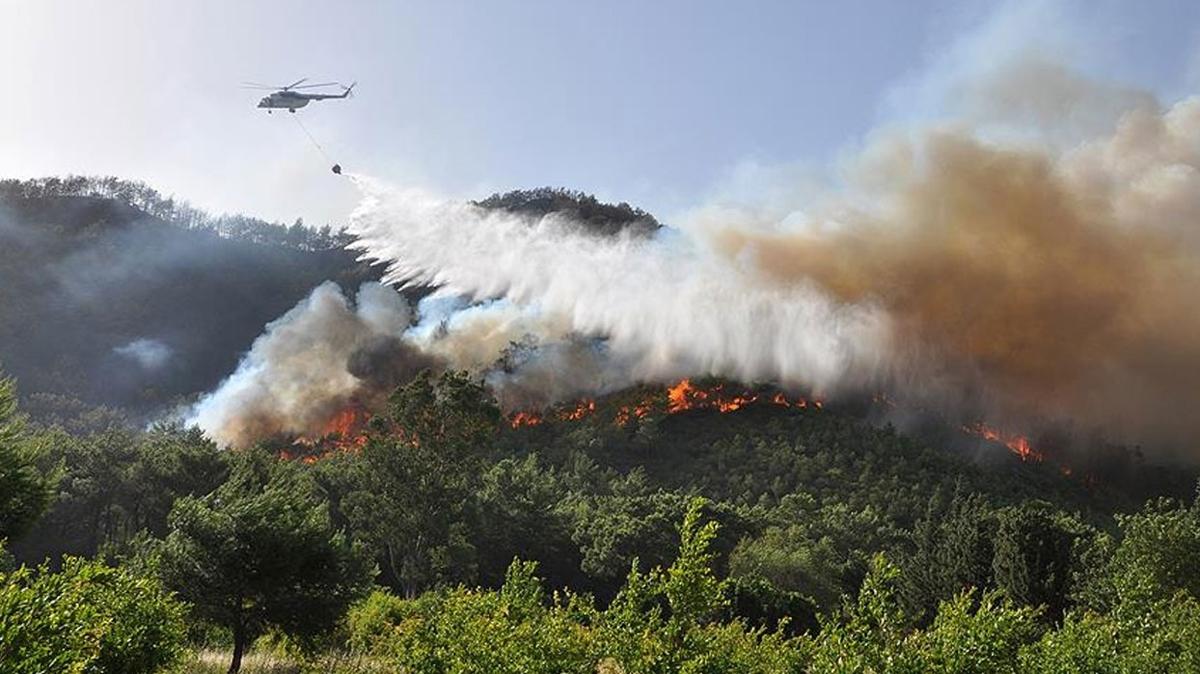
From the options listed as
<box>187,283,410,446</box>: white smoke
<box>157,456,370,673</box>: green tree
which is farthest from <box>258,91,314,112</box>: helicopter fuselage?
<box>187,283,410,446</box>: white smoke

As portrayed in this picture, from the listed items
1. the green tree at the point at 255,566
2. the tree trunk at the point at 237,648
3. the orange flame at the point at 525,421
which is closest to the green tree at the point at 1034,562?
the green tree at the point at 255,566

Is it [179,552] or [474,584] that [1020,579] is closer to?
[474,584]

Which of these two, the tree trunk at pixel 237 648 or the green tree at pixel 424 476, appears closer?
the tree trunk at pixel 237 648

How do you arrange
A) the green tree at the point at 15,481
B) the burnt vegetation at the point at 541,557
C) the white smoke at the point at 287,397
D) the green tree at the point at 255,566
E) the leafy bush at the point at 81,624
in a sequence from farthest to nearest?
1. the white smoke at the point at 287,397
2. the green tree at the point at 255,566
3. the green tree at the point at 15,481
4. the burnt vegetation at the point at 541,557
5. the leafy bush at the point at 81,624

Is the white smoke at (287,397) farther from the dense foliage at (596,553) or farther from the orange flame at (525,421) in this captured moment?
the orange flame at (525,421)

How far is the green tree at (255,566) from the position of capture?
124 ft

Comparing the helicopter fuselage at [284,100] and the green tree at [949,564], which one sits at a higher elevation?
the helicopter fuselage at [284,100]

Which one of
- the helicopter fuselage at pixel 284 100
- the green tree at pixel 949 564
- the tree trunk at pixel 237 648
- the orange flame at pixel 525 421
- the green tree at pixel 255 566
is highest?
the helicopter fuselage at pixel 284 100

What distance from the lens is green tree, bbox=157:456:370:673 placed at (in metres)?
37.8

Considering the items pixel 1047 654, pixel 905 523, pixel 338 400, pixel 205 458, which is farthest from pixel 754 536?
pixel 338 400

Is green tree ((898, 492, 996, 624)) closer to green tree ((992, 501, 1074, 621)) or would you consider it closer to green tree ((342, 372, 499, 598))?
green tree ((992, 501, 1074, 621))

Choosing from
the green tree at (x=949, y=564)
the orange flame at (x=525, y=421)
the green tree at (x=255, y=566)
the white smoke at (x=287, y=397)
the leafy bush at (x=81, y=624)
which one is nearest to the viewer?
the leafy bush at (x=81, y=624)

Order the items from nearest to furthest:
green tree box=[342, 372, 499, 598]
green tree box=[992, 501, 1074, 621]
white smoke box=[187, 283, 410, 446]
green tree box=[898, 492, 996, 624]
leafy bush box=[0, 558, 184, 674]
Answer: leafy bush box=[0, 558, 184, 674]
green tree box=[342, 372, 499, 598]
green tree box=[992, 501, 1074, 621]
green tree box=[898, 492, 996, 624]
white smoke box=[187, 283, 410, 446]

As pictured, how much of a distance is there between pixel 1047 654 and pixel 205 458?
266 ft
